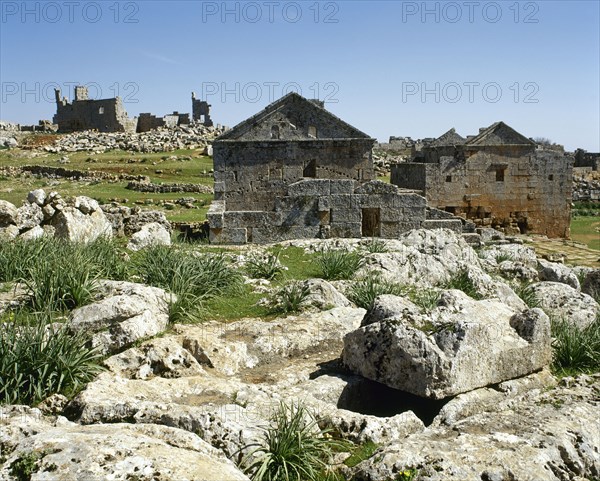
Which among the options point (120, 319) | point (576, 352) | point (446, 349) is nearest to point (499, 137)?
point (576, 352)

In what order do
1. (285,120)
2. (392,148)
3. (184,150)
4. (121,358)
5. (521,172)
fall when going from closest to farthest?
(121,358) → (285,120) → (521,172) → (184,150) → (392,148)

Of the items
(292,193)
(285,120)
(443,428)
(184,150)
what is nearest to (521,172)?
(285,120)

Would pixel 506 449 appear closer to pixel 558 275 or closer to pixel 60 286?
pixel 60 286

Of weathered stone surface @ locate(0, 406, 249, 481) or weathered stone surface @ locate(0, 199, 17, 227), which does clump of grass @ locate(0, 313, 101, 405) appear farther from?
weathered stone surface @ locate(0, 199, 17, 227)

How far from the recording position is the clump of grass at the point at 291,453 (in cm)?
409

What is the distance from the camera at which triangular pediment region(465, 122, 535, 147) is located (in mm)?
23250

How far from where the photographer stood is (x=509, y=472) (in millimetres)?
3947

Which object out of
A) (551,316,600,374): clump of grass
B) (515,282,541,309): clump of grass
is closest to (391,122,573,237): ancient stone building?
(515,282,541,309): clump of grass

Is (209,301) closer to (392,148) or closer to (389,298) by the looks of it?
(389,298)

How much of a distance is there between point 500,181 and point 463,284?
15493mm

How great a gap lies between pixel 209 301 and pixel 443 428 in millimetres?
3836

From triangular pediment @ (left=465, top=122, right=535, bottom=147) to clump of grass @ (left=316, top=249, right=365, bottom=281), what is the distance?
588 inches

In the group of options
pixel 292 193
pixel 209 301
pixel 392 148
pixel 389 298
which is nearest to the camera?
pixel 389 298

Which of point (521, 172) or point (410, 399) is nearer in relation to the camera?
point (410, 399)
